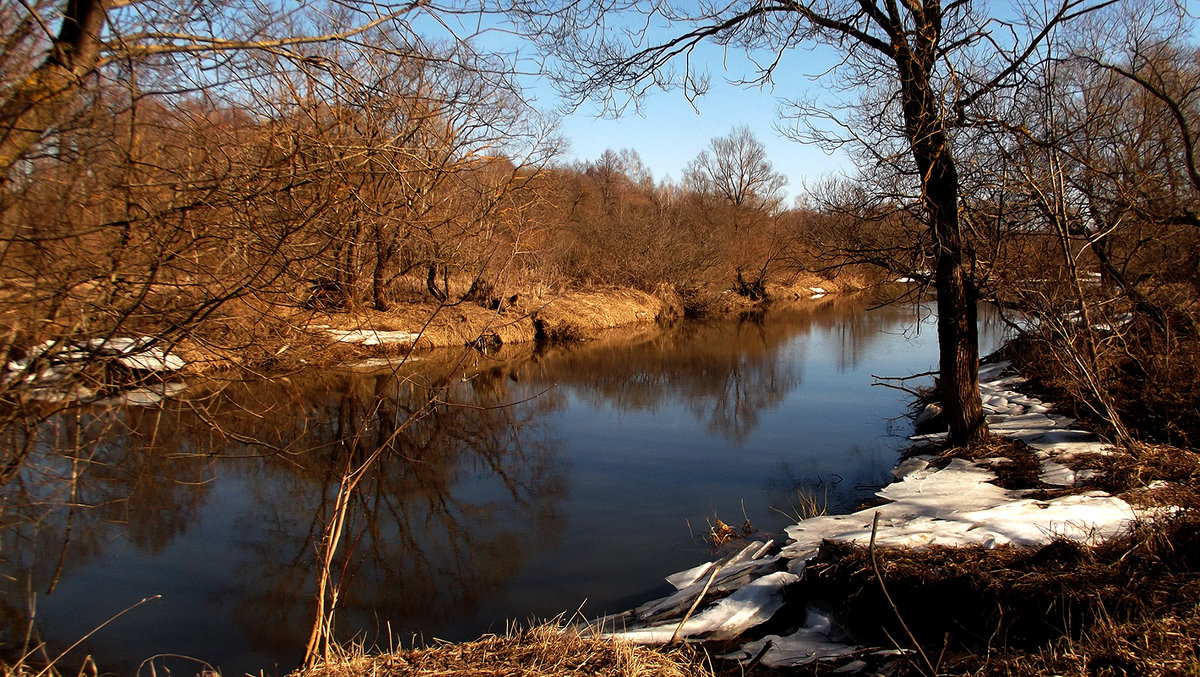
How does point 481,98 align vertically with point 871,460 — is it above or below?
above

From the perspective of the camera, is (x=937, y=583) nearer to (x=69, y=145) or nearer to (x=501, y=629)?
(x=501, y=629)

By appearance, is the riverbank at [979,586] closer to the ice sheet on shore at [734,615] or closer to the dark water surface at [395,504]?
the ice sheet on shore at [734,615]

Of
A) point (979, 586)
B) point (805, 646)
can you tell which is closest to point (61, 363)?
point (805, 646)

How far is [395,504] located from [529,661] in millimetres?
5143

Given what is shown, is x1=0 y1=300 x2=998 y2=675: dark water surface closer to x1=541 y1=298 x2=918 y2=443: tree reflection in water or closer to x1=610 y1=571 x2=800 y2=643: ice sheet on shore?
x1=541 y1=298 x2=918 y2=443: tree reflection in water

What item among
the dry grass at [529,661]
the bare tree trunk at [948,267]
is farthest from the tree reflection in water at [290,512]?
the bare tree trunk at [948,267]

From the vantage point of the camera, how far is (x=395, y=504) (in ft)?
26.7

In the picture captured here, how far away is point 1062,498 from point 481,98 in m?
4.92

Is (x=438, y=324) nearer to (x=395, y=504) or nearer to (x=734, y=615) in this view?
(x=395, y=504)

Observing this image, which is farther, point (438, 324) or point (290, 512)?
point (438, 324)

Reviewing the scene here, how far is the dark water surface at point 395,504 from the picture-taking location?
218 inches

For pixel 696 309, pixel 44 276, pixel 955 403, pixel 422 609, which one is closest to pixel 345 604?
pixel 422 609

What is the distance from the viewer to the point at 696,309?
90.1 ft

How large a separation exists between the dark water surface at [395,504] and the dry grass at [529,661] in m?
0.65
